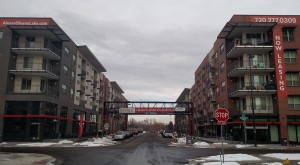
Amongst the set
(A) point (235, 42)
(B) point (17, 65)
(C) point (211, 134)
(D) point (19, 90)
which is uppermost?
(A) point (235, 42)

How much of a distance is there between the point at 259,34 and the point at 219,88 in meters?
13.5

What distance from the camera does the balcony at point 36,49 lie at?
146 feet

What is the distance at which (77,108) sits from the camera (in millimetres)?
61406

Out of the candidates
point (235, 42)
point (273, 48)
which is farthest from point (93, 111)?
point (273, 48)

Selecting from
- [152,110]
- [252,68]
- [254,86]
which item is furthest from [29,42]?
[152,110]

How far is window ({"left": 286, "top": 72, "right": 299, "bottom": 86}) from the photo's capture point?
42.8m

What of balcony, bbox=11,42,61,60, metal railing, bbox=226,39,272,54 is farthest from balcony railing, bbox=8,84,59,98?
metal railing, bbox=226,39,272,54

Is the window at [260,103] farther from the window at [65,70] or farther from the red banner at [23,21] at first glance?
the red banner at [23,21]

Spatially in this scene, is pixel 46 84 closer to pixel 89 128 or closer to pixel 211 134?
pixel 89 128

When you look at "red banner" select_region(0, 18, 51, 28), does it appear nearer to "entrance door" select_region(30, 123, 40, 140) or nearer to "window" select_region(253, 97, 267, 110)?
"entrance door" select_region(30, 123, 40, 140)

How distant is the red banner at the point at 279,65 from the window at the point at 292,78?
729mm

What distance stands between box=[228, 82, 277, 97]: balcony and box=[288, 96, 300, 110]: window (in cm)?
238

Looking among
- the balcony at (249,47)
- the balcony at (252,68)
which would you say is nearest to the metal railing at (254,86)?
the balcony at (252,68)

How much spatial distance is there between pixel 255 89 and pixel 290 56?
6.62m
